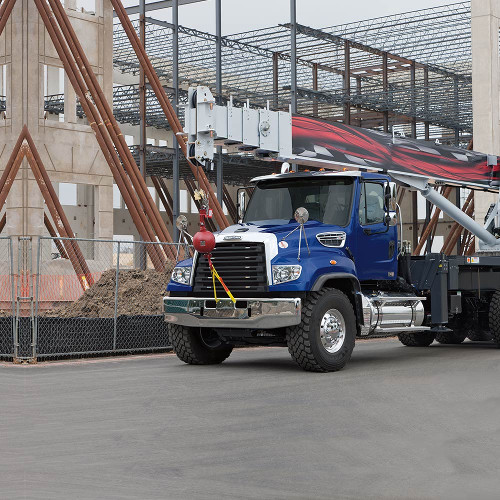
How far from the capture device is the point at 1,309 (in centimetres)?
2350

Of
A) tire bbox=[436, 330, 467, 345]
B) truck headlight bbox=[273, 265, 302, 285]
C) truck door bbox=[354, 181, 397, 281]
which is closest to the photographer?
truck headlight bbox=[273, 265, 302, 285]

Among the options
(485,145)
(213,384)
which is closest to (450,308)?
(213,384)

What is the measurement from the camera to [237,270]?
1359 cm

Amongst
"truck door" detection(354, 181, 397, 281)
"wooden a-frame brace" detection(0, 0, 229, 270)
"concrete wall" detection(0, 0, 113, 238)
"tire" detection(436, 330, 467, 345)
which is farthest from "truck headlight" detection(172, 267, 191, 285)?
"concrete wall" detection(0, 0, 113, 238)

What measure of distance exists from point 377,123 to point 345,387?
1728 inches

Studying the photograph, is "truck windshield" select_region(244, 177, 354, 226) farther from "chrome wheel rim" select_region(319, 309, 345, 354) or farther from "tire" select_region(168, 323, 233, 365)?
"tire" select_region(168, 323, 233, 365)

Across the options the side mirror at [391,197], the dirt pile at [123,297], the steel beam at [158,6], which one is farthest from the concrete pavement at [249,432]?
the steel beam at [158,6]

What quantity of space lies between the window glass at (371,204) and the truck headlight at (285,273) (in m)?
1.83

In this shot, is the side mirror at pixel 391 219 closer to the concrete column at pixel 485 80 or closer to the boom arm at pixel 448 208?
the boom arm at pixel 448 208

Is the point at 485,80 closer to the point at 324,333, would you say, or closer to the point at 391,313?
the point at 391,313

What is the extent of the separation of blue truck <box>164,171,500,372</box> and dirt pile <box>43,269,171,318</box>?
16.4 feet

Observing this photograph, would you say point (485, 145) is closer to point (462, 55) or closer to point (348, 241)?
point (462, 55)

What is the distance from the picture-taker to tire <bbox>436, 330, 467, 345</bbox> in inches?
760

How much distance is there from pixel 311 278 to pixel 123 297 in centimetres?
828
